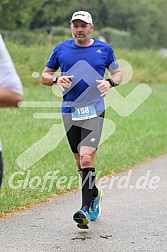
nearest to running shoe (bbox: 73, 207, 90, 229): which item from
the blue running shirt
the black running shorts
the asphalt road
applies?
the asphalt road

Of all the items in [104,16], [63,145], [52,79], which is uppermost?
[52,79]

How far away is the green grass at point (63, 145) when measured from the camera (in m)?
9.09

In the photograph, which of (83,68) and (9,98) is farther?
(83,68)

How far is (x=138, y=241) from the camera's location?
6.61 metres

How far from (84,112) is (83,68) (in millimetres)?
425

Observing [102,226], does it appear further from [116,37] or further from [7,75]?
[116,37]

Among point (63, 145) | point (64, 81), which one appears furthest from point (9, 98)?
point (63, 145)

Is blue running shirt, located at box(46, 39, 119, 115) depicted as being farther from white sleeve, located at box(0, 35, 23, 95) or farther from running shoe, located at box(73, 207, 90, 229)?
white sleeve, located at box(0, 35, 23, 95)

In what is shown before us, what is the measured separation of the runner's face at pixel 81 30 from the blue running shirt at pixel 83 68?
101 millimetres

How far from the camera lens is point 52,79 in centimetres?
706

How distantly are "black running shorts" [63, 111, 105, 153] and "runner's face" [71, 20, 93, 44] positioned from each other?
2.41 ft

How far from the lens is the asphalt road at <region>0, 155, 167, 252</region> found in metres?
6.41

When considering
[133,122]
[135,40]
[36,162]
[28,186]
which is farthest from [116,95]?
[135,40]

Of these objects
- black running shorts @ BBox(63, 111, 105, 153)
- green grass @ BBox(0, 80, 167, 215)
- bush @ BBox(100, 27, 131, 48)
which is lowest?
bush @ BBox(100, 27, 131, 48)
